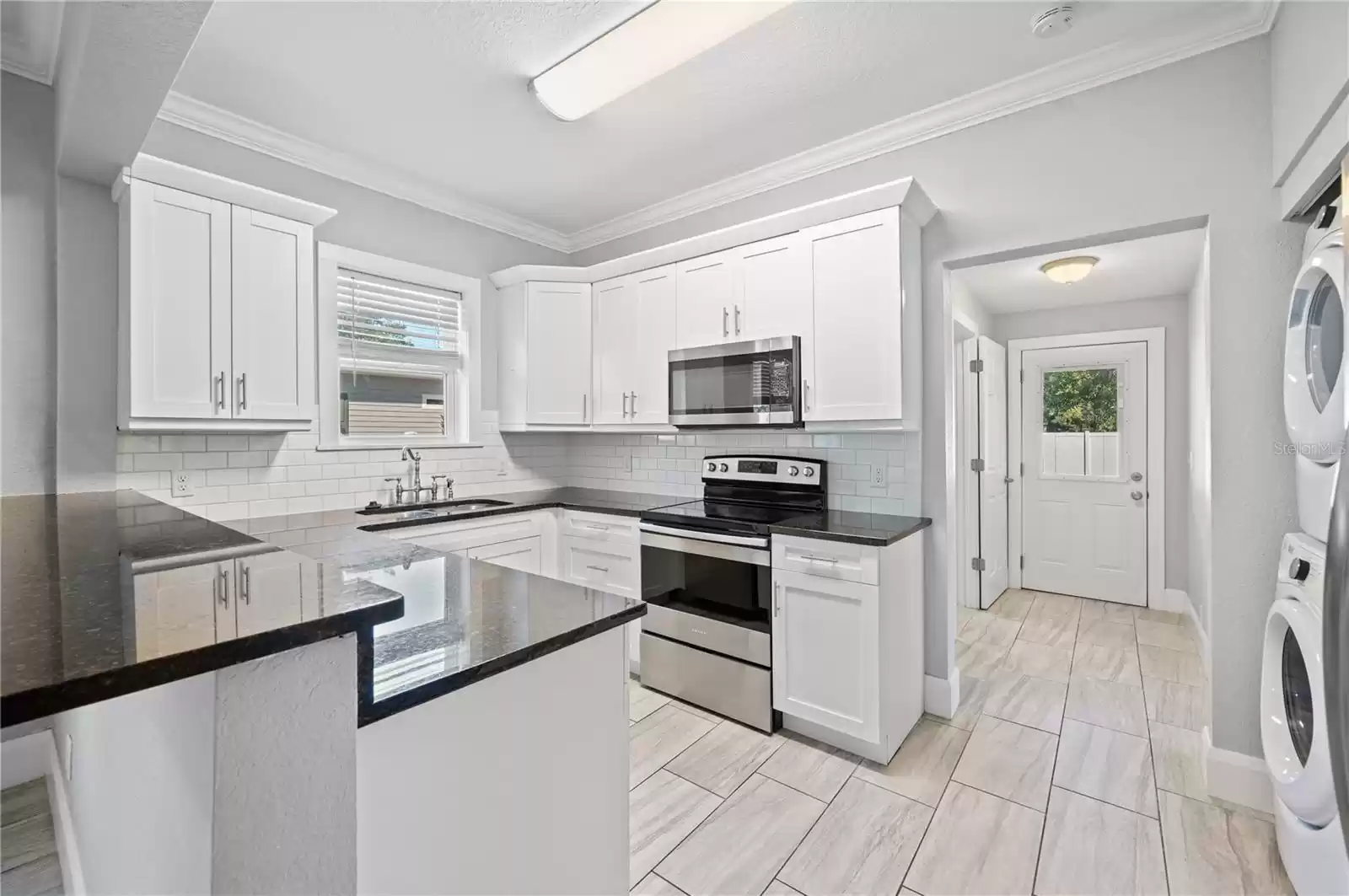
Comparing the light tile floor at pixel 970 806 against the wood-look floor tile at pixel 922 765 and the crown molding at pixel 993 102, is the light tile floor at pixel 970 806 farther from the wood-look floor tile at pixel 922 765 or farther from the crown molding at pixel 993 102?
the crown molding at pixel 993 102

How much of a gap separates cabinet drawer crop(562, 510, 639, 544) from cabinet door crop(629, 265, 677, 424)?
2.02 ft

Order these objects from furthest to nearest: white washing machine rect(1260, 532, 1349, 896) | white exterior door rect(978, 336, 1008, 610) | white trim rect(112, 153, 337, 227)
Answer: white exterior door rect(978, 336, 1008, 610), white trim rect(112, 153, 337, 227), white washing machine rect(1260, 532, 1349, 896)

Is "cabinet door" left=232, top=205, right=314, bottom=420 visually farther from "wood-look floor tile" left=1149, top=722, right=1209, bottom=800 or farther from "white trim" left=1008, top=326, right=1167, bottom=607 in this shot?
"white trim" left=1008, top=326, right=1167, bottom=607

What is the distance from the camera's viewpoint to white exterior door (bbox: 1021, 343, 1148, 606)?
4.45 meters

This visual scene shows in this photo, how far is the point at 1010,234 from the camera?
2531 millimetres

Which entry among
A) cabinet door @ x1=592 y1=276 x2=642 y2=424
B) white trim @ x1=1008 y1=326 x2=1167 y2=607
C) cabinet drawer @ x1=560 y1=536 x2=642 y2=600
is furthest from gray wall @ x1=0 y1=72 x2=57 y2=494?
white trim @ x1=1008 y1=326 x2=1167 y2=607

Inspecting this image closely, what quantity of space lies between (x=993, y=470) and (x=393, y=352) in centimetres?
443

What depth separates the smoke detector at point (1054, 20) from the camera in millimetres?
1984

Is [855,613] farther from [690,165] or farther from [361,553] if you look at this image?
[690,165]

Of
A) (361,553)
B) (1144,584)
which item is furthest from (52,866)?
(1144,584)

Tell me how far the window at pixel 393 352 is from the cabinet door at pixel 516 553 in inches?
32.5

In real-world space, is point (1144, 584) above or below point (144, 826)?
below

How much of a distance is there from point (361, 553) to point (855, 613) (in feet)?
5.88

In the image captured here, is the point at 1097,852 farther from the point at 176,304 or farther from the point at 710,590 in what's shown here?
the point at 176,304
